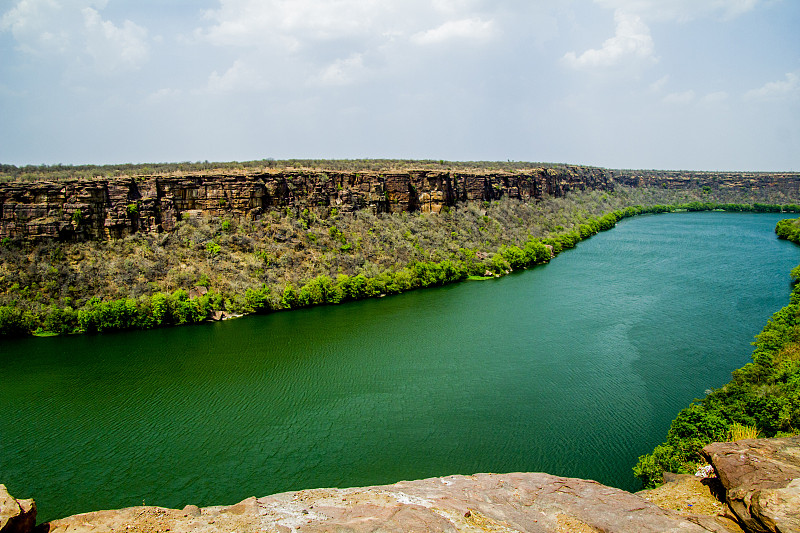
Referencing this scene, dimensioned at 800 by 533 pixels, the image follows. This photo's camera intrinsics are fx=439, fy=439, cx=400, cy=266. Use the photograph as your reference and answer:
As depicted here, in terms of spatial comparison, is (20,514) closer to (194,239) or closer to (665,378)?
(665,378)

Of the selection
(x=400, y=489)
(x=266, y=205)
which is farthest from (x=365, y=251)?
(x=400, y=489)

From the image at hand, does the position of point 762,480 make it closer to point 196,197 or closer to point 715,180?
point 196,197

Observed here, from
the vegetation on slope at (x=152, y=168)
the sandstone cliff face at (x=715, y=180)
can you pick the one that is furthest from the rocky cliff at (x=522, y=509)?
the sandstone cliff face at (x=715, y=180)

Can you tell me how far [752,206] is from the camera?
111750mm

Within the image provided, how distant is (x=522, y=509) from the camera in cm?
1217

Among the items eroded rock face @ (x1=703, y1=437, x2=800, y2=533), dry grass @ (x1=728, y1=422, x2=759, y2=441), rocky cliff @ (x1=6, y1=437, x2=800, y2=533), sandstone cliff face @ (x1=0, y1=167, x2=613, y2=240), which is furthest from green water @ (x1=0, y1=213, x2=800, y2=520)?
sandstone cliff face @ (x1=0, y1=167, x2=613, y2=240)

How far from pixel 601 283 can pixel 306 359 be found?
3191 centimetres

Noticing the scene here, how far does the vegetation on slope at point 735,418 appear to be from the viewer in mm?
15344

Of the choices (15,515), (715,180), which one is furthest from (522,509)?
(715,180)

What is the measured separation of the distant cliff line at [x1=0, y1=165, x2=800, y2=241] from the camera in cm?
3794

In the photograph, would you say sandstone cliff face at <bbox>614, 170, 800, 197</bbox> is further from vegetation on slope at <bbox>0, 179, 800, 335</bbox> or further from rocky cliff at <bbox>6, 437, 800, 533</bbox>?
rocky cliff at <bbox>6, 437, 800, 533</bbox>

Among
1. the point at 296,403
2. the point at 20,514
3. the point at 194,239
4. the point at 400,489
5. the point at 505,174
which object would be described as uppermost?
the point at 505,174

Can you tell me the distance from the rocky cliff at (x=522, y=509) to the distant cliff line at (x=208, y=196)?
37.2 metres

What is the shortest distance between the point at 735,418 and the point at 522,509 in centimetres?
1050
